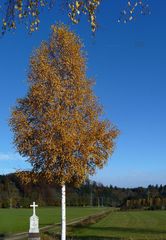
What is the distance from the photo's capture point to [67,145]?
77.1 ft

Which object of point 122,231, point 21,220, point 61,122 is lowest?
point 122,231

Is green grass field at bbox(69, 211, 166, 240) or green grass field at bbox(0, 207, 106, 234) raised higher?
green grass field at bbox(0, 207, 106, 234)

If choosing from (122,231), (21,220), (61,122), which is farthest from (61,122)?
(21,220)

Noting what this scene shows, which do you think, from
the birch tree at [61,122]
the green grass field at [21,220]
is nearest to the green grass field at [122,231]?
the green grass field at [21,220]

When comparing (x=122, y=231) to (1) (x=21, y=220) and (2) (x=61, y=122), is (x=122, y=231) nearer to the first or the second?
(2) (x=61, y=122)

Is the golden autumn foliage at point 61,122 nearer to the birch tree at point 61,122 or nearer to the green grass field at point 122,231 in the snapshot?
the birch tree at point 61,122

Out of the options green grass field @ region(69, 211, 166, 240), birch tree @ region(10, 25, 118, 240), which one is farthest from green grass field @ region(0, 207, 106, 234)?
birch tree @ region(10, 25, 118, 240)

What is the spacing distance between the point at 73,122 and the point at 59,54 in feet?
11.4

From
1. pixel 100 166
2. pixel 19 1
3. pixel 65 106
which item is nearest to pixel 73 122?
pixel 65 106

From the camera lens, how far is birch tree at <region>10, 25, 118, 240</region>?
2372cm

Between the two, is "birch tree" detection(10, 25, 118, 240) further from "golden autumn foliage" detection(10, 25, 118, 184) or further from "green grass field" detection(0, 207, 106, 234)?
"green grass field" detection(0, 207, 106, 234)

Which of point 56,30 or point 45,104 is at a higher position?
point 56,30

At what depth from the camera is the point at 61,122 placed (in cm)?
2364

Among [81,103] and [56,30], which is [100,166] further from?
[56,30]
